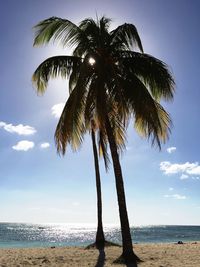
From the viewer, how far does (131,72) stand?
646 inches

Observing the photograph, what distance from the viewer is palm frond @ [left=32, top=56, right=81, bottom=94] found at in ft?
56.0

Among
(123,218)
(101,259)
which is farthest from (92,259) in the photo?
(123,218)

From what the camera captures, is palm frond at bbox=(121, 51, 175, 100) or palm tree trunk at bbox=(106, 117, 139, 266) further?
palm frond at bbox=(121, 51, 175, 100)

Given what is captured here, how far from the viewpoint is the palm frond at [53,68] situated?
17078 millimetres

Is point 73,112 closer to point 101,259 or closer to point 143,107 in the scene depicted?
point 143,107

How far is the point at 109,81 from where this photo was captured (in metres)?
16.2

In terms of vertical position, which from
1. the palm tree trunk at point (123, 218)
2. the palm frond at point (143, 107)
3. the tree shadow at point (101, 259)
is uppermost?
the palm frond at point (143, 107)

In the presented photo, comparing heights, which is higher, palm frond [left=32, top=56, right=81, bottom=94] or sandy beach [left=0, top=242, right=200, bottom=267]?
palm frond [left=32, top=56, right=81, bottom=94]

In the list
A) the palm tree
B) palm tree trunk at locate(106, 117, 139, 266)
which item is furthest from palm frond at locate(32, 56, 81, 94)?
palm tree trunk at locate(106, 117, 139, 266)

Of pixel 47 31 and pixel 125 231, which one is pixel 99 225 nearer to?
pixel 125 231

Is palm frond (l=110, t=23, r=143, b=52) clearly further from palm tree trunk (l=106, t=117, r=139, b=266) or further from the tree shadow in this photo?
the tree shadow

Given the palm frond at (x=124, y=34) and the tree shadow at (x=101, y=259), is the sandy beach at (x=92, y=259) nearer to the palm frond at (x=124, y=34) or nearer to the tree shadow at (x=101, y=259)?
the tree shadow at (x=101, y=259)

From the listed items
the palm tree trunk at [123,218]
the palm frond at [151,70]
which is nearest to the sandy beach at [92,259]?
the palm tree trunk at [123,218]

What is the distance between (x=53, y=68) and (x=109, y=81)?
9.06 feet
